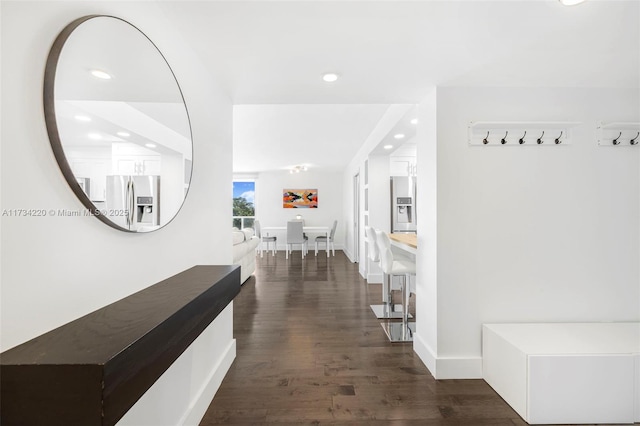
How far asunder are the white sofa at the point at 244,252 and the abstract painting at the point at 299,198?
11.7 feet

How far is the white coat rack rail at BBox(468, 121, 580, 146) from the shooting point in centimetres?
221

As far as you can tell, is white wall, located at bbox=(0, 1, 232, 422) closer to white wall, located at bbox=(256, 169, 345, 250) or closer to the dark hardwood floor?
the dark hardwood floor

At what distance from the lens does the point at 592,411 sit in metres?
1.73

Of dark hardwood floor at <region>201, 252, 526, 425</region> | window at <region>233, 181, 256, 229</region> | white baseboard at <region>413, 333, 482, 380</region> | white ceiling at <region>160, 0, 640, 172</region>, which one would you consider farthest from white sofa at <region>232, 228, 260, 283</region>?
window at <region>233, 181, 256, 229</region>

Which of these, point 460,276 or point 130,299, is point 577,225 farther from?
point 130,299

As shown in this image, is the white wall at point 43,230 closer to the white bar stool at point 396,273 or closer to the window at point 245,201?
the white bar stool at point 396,273

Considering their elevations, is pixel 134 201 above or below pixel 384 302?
above

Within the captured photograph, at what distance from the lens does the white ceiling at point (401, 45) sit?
1391 mm

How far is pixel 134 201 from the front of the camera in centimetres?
110

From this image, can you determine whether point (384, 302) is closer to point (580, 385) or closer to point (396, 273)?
point (396, 273)

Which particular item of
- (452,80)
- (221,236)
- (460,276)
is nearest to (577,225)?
(460,276)

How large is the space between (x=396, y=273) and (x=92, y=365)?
2.55 m

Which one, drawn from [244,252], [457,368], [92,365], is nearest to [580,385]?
[457,368]

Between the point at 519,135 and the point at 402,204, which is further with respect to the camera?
the point at 402,204
